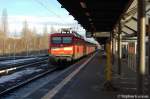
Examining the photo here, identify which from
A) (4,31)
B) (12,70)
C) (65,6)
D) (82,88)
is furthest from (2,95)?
(4,31)

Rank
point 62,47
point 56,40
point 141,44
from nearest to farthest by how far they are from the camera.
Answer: point 141,44 → point 62,47 → point 56,40

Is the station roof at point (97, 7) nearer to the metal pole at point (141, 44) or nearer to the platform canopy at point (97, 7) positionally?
the platform canopy at point (97, 7)

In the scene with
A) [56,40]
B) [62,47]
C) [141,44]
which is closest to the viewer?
[141,44]

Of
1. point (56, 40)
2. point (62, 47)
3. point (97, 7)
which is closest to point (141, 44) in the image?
point (97, 7)

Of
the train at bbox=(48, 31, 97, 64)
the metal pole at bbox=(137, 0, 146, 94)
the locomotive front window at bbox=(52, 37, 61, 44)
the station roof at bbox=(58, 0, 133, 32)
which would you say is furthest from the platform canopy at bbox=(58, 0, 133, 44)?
the locomotive front window at bbox=(52, 37, 61, 44)

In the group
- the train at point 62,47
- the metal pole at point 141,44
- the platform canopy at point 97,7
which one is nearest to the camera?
the metal pole at point 141,44

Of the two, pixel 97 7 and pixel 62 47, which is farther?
pixel 62 47

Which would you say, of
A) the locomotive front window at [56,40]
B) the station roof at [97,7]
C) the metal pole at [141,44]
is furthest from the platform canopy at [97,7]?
the locomotive front window at [56,40]

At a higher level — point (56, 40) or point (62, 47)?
point (56, 40)

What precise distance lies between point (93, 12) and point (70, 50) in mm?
20770

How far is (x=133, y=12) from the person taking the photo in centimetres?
2323

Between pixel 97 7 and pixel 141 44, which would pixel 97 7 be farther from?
pixel 141 44

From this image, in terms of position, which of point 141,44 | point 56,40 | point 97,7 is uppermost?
point 97,7

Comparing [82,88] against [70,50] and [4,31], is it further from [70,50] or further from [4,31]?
[4,31]
